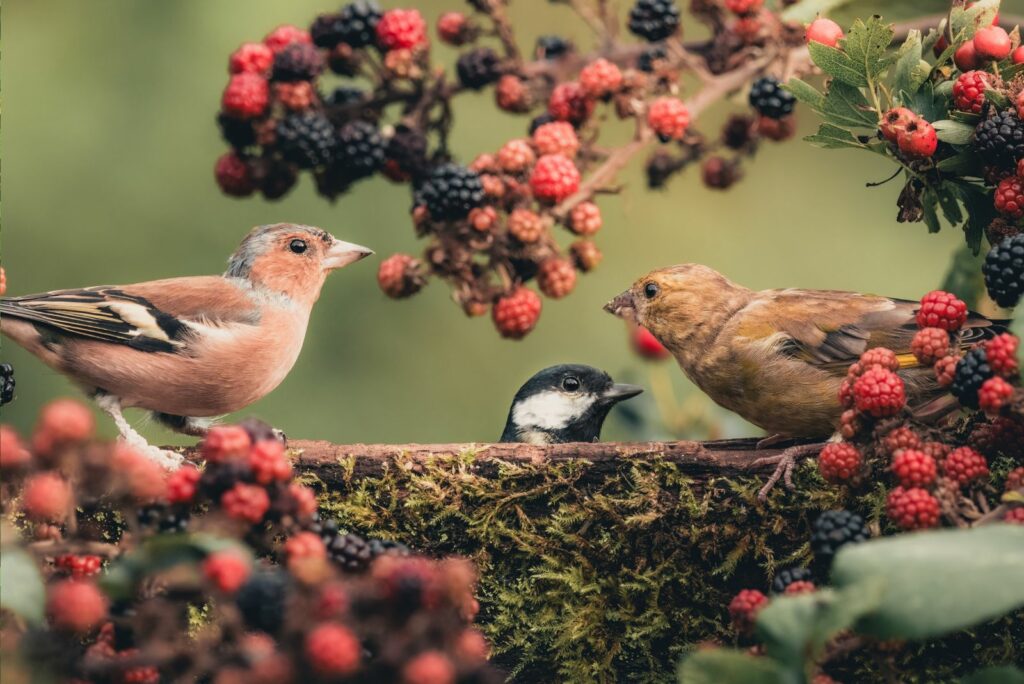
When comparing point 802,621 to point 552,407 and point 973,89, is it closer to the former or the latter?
point 973,89

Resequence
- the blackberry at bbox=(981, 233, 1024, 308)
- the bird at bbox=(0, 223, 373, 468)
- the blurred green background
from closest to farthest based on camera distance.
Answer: the blackberry at bbox=(981, 233, 1024, 308) < the bird at bbox=(0, 223, 373, 468) < the blurred green background

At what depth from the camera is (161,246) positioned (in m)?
6.69

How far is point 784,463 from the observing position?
2803 millimetres

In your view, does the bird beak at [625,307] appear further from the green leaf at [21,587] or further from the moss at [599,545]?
the green leaf at [21,587]

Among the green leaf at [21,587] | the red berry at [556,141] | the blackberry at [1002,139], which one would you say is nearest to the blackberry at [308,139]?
the red berry at [556,141]

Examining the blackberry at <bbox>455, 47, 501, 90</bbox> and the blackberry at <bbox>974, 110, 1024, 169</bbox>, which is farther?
the blackberry at <bbox>455, 47, 501, 90</bbox>

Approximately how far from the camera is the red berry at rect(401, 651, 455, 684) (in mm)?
1676

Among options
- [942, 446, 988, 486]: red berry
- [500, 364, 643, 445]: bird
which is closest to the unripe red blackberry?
[500, 364, 643, 445]: bird

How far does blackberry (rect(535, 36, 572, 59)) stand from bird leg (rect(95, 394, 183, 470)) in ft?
5.95

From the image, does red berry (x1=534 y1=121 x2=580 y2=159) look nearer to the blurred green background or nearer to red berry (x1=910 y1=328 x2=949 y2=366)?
red berry (x1=910 y1=328 x2=949 y2=366)

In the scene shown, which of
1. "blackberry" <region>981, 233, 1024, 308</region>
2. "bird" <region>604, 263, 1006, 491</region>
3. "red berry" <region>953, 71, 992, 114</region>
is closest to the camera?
"blackberry" <region>981, 233, 1024, 308</region>

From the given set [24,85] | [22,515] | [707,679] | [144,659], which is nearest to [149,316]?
[22,515]

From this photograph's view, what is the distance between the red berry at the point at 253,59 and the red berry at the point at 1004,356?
256 centimetres

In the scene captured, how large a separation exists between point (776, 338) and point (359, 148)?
1.39 metres
